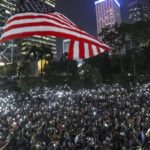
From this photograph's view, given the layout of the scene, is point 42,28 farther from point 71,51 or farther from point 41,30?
point 71,51

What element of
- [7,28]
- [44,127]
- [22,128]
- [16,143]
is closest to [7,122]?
[22,128]

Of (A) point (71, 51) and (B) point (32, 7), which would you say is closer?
(B) point (32, 7)

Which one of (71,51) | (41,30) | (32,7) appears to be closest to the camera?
(41,30)

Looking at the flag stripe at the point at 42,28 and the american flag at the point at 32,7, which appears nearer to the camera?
the flag stripe at the point at 42,28

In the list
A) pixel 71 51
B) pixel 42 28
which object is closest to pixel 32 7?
pixel 42 28

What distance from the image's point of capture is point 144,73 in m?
65.3

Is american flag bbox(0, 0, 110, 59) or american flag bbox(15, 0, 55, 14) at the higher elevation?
american flag bbox(15, 0, 55, 14)

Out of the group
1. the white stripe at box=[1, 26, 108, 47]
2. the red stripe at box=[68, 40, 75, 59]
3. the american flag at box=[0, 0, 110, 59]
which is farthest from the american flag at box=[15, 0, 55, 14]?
the red stripe at box=[68, 40, 75, 59]

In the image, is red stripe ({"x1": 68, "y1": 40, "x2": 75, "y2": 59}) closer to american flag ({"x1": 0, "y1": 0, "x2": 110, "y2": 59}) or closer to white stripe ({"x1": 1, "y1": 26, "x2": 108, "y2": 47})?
american flag ({"x1": 0, "y1": 0, "x2": 110, "y2": 59})

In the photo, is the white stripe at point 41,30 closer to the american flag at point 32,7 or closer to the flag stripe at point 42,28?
the flag stripe at point 42,28

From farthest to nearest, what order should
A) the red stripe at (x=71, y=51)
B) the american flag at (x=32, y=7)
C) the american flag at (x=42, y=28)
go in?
the red stripe at (x=71, y=51), the american flag at (x=32, y=7), the american flag at (x=42, y=28)

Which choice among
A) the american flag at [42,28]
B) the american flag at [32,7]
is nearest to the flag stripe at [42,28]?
the american flag at [42,28]

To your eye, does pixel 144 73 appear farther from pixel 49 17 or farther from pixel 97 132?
pixel 49 17

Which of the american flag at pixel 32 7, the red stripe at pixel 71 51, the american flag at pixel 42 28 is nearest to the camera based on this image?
the american flag at pixel 42 28
